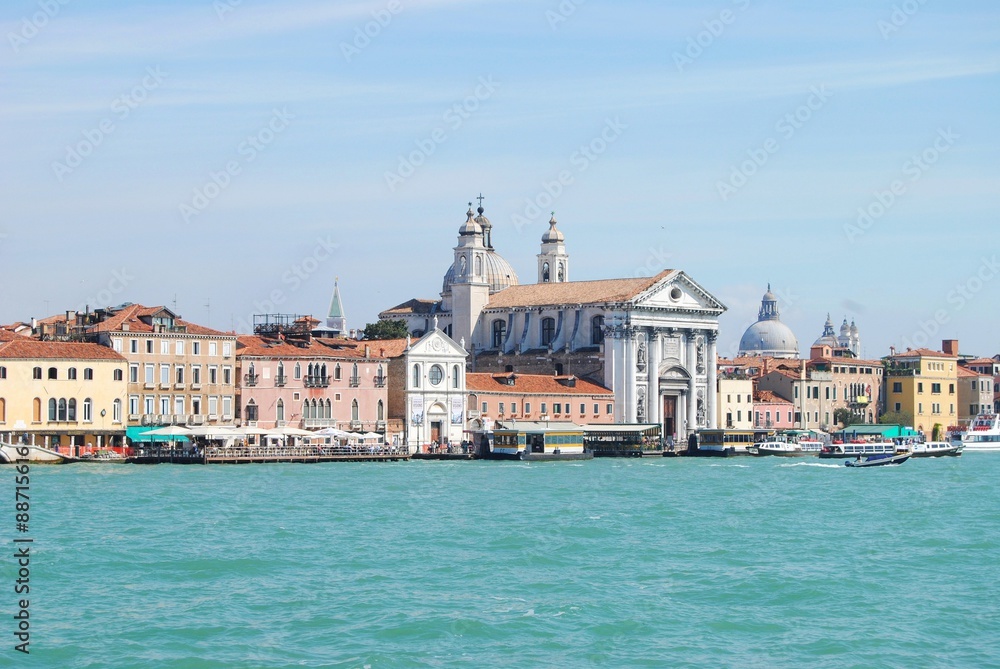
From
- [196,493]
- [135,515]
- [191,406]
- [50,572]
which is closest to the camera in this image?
[50,572]

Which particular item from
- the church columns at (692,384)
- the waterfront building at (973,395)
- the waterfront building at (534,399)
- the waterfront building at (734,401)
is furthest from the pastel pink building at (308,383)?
the waterfront building at (973,395)

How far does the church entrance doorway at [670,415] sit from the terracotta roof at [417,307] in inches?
484

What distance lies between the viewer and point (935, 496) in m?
43.9

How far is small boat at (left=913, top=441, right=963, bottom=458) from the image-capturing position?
74.1 metres

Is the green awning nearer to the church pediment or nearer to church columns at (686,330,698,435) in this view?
the church pediment

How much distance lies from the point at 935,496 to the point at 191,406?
24729 mm

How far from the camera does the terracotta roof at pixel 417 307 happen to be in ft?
275

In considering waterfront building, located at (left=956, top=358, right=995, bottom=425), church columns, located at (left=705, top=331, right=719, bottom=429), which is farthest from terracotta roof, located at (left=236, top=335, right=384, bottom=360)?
waterfront building, located at (left=956, top=358, right=995, bottom=425)

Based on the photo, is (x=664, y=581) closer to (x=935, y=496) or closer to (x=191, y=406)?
(x=935, y=496)

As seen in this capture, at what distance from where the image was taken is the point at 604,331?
73.9 m

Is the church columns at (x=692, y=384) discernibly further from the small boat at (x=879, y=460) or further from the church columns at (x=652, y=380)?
the small boat at (x=879, y=460)

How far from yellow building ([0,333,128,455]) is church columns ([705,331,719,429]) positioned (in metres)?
30.9


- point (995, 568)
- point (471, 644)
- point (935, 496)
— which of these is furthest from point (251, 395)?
point (471, 644)

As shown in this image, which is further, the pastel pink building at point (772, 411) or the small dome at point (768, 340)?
the small dome at point (768, 340)
